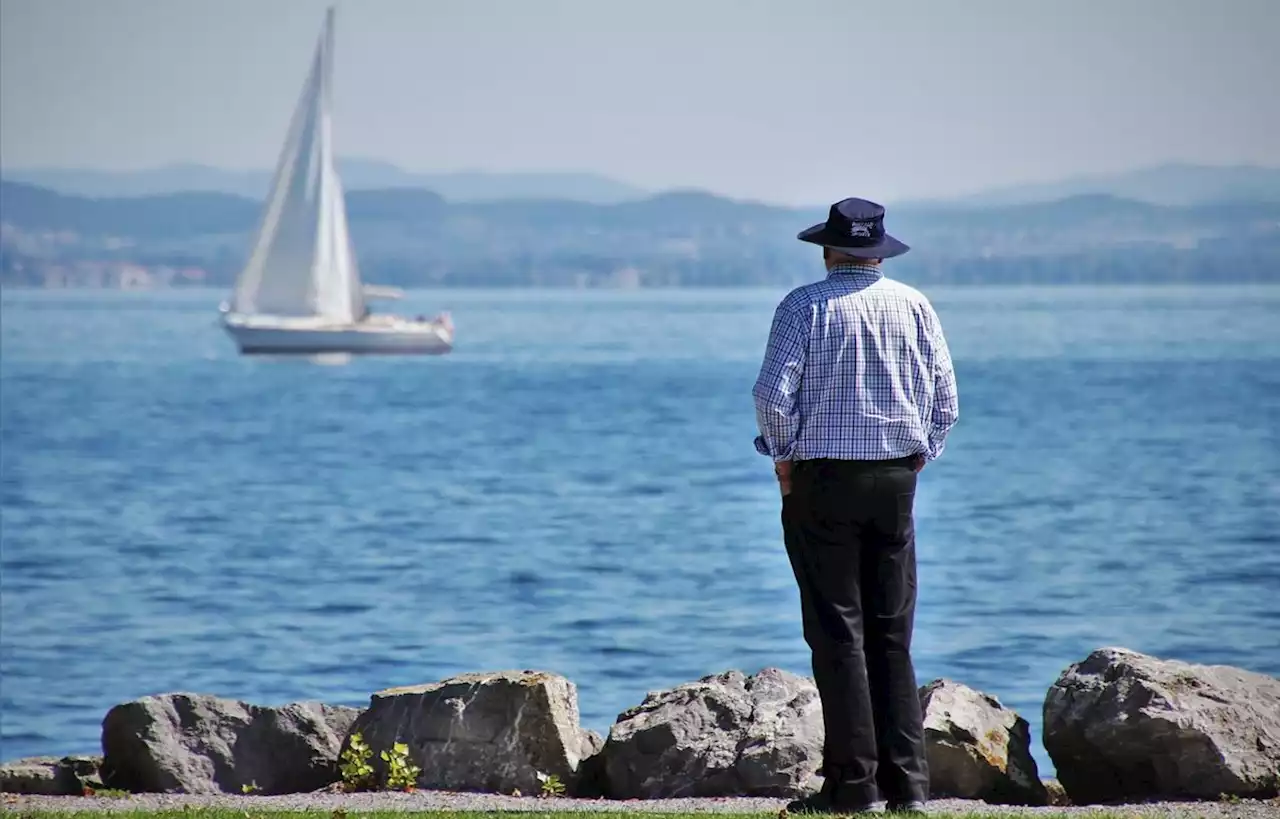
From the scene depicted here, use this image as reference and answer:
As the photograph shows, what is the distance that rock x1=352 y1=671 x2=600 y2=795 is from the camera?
7.50 m

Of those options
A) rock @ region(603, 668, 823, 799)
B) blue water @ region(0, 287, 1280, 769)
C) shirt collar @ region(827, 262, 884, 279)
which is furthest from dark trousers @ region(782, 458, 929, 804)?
blue water @ region(0, 287, 1280, 769)

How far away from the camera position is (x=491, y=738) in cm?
750

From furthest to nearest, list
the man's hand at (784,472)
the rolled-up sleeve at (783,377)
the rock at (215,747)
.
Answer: the rock at (215,747)
the man's hand at (784,472)
the rolled-up sleeve at (783,377)

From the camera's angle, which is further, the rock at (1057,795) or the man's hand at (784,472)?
the rock at (1057,795)

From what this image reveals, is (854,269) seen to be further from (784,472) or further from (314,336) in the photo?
(314,336)

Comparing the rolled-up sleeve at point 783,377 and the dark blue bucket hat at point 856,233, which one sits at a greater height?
the dark blue bucket hat at point 856,233

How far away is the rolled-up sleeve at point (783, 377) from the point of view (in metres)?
5.98

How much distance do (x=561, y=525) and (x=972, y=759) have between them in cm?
2800

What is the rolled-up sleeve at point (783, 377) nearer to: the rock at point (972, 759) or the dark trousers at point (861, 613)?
the dark trousers at point (861, 613)

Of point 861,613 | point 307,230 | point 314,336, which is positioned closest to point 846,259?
point 861,613

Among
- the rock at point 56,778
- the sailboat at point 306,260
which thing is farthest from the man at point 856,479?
the sailboat at point 306,260

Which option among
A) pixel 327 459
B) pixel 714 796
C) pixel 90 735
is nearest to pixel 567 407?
pixel 327 459

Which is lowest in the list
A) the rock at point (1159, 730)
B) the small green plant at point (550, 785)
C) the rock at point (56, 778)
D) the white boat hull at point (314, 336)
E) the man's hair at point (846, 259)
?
the white boat hull at point (314, 336)

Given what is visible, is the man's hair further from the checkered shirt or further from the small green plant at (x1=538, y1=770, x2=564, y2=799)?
the small green plant at (x1=538, y1=770, x2=564, y2=799)
